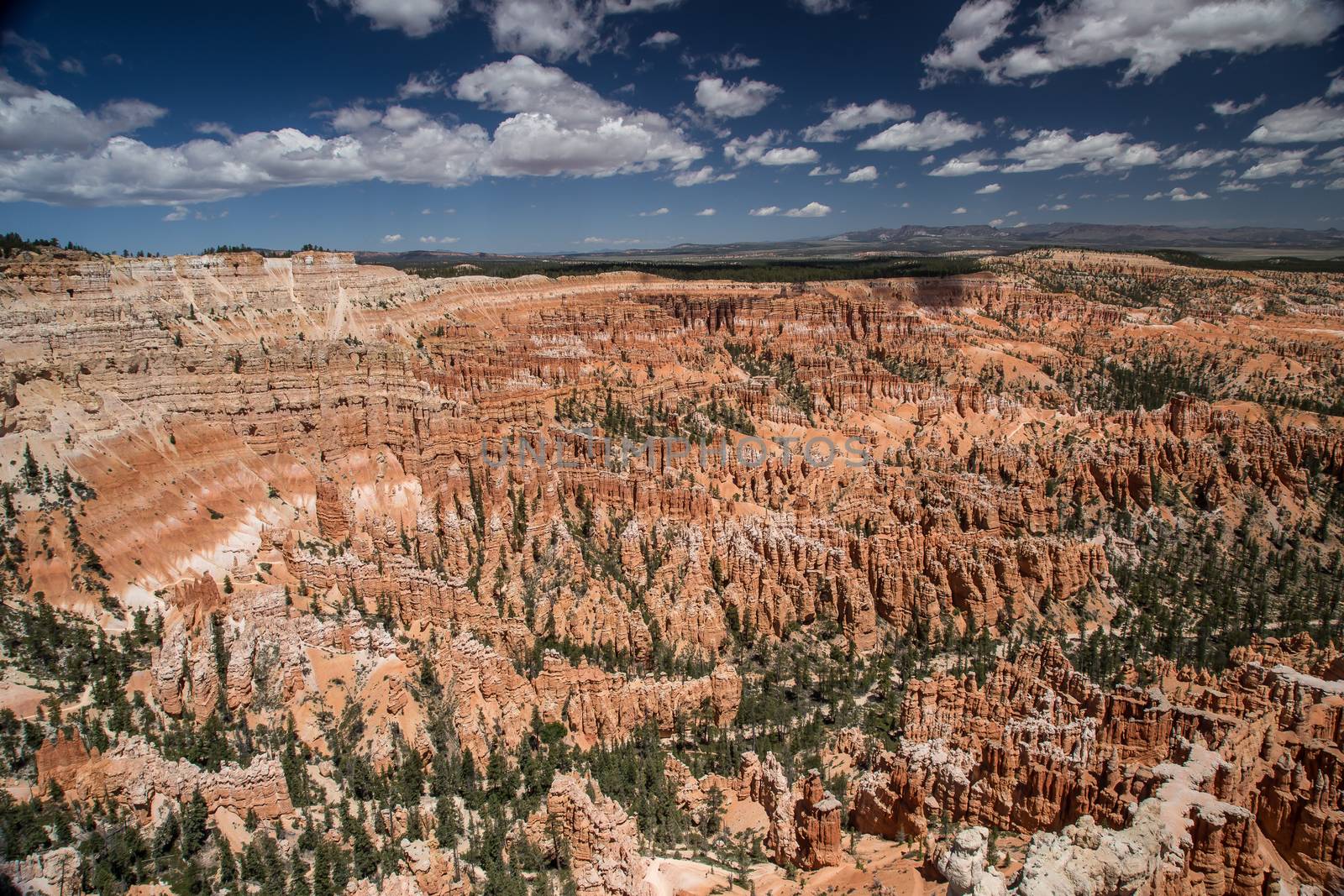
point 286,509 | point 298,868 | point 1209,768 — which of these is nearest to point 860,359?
point 286,509

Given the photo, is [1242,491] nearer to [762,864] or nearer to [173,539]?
[762,864]

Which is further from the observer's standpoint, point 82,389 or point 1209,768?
point 82,389

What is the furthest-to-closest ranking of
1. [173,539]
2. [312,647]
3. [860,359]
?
1. [860,359]
2. [173,539]
3. [312,647]

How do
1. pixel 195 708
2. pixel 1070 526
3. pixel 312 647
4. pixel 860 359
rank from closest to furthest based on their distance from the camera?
pixel 195 708
pixel 312 647
pixel 1070 526
pixel 860 359

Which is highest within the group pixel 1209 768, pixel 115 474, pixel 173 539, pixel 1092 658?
pixel 115 474

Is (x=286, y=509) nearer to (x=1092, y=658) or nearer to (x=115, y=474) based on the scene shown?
(x=115, y=474)

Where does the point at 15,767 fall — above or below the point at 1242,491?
above

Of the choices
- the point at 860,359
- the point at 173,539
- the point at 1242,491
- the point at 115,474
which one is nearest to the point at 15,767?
the point at 173,539

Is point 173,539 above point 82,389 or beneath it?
beneath

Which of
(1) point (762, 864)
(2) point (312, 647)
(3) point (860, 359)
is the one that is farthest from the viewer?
(3) point (860, 359)
